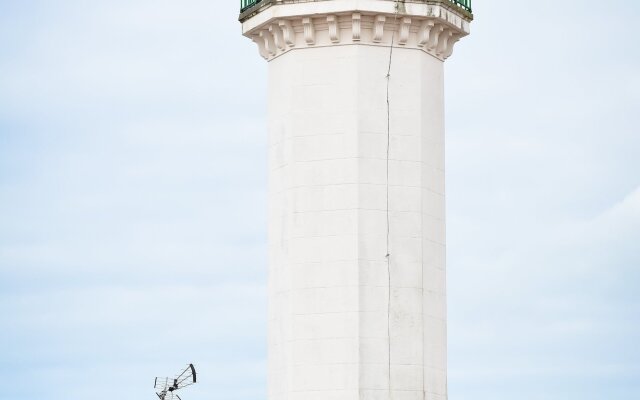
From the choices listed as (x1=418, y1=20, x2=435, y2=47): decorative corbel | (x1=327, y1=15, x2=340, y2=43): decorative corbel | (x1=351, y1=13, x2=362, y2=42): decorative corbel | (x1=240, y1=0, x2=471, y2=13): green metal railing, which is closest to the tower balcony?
(x1=240, y1=0, x2=471, y2=13): green metal railing

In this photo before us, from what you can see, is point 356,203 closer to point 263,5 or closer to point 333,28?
point 333,28

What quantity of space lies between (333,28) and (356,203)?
4.49 meters

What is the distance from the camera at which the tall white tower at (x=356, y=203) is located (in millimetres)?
41000

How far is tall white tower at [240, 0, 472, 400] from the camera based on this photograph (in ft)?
135

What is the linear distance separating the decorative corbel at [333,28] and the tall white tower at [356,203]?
36mm

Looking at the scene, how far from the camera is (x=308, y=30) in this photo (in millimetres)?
42094

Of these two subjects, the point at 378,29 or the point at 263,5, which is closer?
the point at 378,29

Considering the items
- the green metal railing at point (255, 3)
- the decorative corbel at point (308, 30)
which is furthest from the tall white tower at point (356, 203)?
the green metal railing at point (255, 3)

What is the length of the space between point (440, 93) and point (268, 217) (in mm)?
5595

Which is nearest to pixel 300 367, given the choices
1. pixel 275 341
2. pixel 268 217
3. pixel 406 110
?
pixel 275 341

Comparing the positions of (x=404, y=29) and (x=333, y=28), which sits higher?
(x=404, y=29)

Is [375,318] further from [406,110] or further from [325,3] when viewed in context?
[325,3]

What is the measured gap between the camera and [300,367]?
135 ft

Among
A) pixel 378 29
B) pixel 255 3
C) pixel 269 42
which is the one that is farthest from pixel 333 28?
A: pixel 255 3
